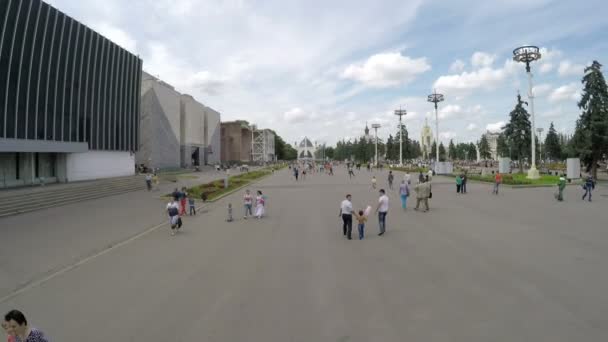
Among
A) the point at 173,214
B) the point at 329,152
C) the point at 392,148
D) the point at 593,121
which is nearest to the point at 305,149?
the point at 329,152

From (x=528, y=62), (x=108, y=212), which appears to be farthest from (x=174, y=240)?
(x=528, y=62)

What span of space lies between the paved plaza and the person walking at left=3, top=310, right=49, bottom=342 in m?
1.69

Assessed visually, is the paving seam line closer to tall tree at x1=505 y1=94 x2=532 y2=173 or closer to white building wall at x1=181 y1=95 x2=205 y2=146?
tall tree at x1=505 y1=94 x2=532 y2=173

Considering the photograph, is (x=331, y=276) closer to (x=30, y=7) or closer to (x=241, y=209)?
(x=241, y=209)

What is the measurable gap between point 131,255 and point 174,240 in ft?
6.09

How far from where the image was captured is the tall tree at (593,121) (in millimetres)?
33312

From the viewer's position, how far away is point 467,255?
8344mm

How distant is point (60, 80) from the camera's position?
91.4ft

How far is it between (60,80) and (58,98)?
1.45m

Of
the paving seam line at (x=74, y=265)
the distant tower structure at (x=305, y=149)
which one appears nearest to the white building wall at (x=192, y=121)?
the paving seam line at (x=74, y=265)

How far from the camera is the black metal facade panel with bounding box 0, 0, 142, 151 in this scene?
2322 centimetres

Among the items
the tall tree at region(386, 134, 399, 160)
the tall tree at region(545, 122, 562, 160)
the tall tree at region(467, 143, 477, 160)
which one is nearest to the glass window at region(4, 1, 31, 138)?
the tall tree at region(386, 134, 399, 160)

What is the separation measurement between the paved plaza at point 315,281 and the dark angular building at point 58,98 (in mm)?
15317

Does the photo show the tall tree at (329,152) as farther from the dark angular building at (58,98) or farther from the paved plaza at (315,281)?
the paved plaza at (315,281)
